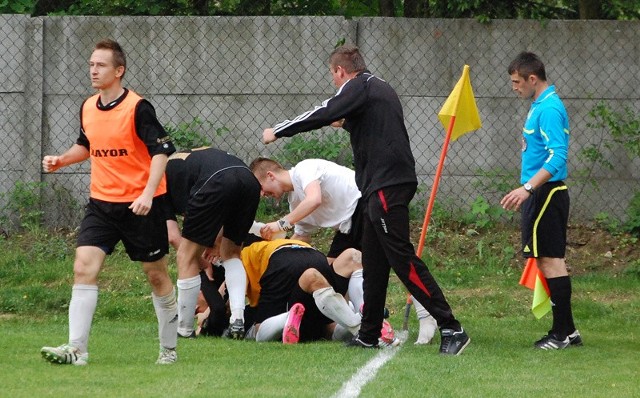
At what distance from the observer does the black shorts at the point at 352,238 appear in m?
9.05

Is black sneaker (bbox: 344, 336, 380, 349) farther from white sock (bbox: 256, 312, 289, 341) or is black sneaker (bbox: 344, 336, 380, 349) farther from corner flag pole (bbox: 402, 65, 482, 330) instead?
corner flag pole (bbox: 402, 65, 482, 330)

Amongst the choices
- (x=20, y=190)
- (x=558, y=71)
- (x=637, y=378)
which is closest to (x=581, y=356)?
(x=637, y=378)

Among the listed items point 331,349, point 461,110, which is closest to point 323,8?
point 461,110

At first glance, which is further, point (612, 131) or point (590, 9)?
point (590, 9)

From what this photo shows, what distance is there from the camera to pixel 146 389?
619 centimetres

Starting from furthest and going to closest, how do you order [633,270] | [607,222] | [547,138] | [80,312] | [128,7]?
[128,7] → [607,222] → [633,270] → [547,138] → [80,312]

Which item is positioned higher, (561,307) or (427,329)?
(561,307)

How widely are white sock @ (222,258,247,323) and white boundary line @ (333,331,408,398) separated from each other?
3.85 feet

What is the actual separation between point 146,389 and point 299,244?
298 cm

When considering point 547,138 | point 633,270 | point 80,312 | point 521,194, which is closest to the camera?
point 80,312

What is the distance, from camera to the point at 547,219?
8.34 meters

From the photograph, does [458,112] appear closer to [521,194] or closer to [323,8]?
[521,194]

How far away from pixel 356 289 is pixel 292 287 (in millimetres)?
552

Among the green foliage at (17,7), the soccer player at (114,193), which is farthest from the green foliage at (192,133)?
the soccer player at (114,193)
